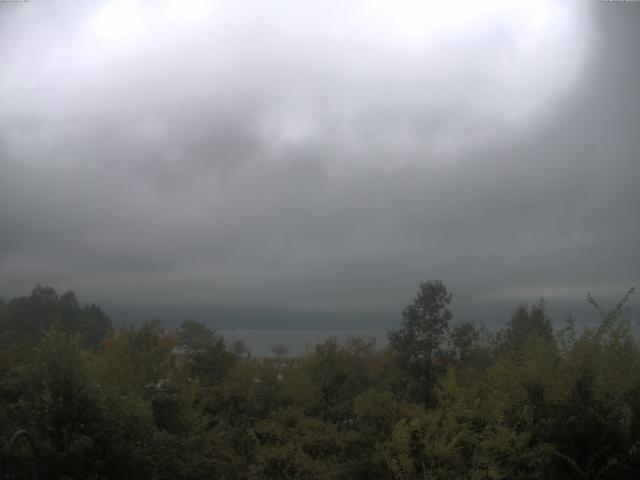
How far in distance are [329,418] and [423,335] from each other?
6.88m

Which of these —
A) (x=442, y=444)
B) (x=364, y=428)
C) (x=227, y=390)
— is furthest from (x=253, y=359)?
(x=442, y=444)

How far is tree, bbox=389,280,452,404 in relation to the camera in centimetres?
2864

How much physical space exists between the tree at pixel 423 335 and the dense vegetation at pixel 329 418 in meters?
1.99

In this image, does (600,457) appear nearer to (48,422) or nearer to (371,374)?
(48,422)

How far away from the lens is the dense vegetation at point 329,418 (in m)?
11.3

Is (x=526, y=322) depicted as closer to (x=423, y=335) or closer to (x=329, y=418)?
(x=423, y=335)

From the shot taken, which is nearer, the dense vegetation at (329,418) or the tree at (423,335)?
the dense vegetation at (329,418)

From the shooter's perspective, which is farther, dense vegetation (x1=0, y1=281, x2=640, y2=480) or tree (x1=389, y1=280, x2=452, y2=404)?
tree (x1=389, y1=280, x2=452, y2=404)

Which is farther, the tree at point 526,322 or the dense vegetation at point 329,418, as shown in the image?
the tree at point 526,322

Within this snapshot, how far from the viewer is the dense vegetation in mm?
11273

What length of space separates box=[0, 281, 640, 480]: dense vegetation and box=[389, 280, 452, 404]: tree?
1992 mm

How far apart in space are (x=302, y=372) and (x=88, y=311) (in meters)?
28.2

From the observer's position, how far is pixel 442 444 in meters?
13.5

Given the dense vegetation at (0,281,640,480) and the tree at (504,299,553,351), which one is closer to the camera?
the dense vegetation at (0,281,640,480)
